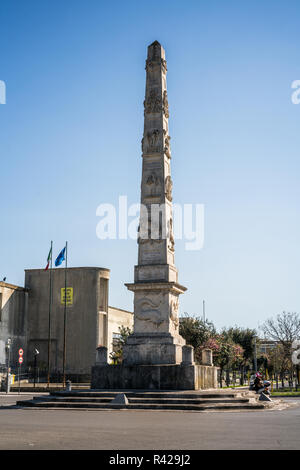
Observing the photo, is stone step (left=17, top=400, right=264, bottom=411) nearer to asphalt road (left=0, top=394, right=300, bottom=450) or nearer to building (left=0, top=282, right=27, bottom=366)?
asphalt road (left=0, top=394, right=300, bottom=450)

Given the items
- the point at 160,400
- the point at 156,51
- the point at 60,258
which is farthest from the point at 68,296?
the point at 160,400

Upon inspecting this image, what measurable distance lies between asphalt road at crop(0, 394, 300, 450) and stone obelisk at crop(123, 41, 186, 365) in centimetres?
664

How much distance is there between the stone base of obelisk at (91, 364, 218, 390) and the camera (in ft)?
68.1

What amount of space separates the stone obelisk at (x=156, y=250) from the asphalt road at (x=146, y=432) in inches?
261

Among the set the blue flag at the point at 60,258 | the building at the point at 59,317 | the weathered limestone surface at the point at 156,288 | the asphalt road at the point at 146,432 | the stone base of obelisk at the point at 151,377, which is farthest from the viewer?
the building at the point at 59,317

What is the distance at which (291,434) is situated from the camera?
10711 mm

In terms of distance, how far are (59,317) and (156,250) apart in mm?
33882

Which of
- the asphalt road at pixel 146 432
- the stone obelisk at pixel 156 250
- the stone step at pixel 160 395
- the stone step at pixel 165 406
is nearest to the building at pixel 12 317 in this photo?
the stone obelisk at pixel 156 250

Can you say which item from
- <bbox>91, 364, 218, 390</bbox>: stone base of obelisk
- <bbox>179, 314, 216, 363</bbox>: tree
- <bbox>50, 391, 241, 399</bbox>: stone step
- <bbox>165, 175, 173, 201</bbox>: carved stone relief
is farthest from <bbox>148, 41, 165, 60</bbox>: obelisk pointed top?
<bbox>179, 314, 216, 363</bbox>: tree

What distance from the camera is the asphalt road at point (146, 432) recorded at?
30.1ft

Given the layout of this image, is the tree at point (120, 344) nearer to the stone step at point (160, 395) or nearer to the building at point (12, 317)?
the building at point (12, 317)

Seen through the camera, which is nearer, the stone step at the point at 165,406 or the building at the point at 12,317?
the stone step at the point at 165,406

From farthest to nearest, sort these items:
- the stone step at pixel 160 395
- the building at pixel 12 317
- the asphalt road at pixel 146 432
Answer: the building at pixel 12 317 < the stone step at pixel 160 395 < the asphalt road at pixel 146 432
